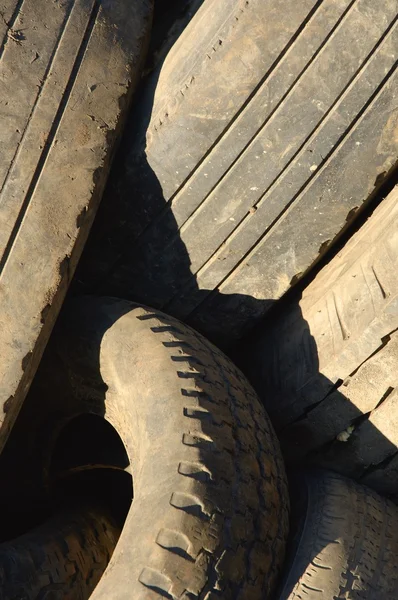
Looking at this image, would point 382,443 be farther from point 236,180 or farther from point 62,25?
point 62,25

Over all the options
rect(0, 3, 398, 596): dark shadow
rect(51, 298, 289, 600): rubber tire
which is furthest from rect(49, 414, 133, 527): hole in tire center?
rect(51, 298, 289, 600): rubber tire

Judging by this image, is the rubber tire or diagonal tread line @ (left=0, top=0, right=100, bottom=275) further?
diagonal tread line @ (left=0, top=0, right=100, bottom=275)

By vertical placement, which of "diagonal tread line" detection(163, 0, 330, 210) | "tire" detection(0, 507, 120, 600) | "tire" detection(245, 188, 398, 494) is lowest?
"tire" detection(0, 507, 120, 600)

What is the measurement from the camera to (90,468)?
213 centimetres

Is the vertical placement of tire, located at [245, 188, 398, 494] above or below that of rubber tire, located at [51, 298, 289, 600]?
above

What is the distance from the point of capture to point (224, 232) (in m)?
1.96

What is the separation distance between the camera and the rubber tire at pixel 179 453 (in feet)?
4.65

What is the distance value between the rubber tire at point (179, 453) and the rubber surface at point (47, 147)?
19 centimetres

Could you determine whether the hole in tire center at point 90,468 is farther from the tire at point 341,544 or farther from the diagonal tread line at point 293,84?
the diagonal tread line at point 293,84

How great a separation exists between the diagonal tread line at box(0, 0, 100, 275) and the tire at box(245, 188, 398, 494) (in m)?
0.84

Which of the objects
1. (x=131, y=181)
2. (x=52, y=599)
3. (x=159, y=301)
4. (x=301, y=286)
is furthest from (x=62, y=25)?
(x=52, y=599)

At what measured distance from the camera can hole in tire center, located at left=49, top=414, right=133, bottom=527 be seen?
6.95 ft

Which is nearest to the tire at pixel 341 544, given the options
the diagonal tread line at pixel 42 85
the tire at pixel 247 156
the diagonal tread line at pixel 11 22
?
the tire at pixel 247 156

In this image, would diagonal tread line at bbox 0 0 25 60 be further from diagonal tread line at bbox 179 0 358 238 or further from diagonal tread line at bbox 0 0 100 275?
diagonal tread line at bbox 179 0 358 238
